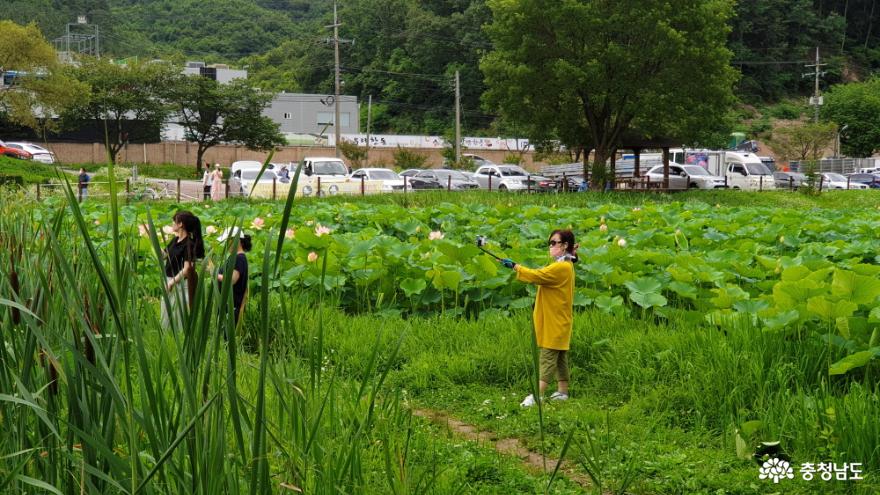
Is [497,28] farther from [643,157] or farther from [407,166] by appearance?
[407,166]

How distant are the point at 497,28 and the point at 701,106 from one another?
260 inches

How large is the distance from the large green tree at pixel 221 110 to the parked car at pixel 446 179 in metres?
13.3

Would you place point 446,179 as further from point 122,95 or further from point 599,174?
point 122,95

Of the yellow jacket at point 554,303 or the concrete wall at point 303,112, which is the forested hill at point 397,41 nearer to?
the concrete wall at point 303,112

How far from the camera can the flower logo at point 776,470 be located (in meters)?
3.86

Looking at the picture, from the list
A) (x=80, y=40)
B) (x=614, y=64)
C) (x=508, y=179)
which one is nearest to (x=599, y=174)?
(x=614, y=64)

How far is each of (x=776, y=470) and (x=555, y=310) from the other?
63.5 inches

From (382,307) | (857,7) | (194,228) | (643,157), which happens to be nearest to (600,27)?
(643,157)

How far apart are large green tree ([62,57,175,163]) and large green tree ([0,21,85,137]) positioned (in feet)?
15.3

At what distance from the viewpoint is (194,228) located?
4961mm

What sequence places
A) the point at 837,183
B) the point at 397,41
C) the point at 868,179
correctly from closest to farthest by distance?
the point at 837,183, the point at 868,179, the point at 397,41

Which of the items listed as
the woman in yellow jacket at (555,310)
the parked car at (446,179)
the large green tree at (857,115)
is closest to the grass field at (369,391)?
the woman in yellow jacket at (555,310)

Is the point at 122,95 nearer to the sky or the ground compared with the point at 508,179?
nearer to the sky

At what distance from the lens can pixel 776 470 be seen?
388 centimetres
